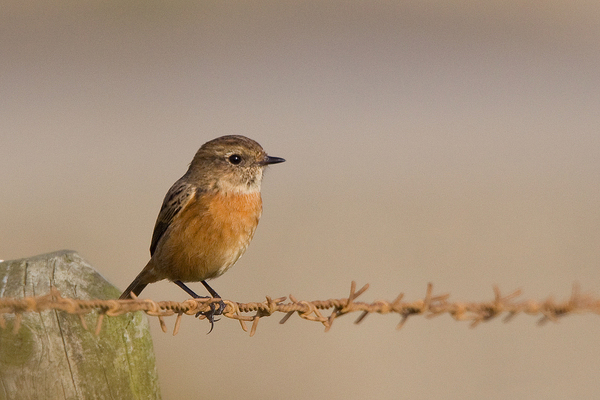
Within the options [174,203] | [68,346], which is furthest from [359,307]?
[174,203]

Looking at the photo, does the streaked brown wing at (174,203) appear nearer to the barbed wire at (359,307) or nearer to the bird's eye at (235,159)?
the bird's eye at (235,159)

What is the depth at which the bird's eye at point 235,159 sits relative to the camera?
650 centimetres

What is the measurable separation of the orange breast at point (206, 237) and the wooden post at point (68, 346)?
1779mm

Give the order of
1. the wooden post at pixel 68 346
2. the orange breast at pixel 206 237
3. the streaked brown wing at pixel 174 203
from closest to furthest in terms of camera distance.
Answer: the wooden post at pixel 68 346, the orange breast at pixel 206 237, the streaked brown wing at pixel 174 203

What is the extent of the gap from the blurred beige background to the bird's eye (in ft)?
12.9

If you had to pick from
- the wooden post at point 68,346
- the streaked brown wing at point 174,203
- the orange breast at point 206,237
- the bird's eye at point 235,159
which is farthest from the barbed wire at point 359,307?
the bird's eye at point 235,159

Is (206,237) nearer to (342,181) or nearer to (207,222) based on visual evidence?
(207,222)

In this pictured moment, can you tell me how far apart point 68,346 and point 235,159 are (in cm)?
295

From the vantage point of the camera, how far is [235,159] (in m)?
6.53

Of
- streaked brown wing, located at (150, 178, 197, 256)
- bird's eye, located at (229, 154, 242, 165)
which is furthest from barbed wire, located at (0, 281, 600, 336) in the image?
bird's eye, located at (229, 154, 242, 165)

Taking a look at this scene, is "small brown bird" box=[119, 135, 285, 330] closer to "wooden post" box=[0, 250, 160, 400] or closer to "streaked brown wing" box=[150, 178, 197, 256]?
"streaked brown wing" box=[150, 178, 197, 256]

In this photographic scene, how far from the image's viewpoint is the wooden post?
378cm

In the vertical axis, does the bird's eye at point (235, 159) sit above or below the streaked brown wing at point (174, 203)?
above

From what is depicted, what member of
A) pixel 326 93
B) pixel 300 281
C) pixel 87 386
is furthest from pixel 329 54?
pixel 87 386
